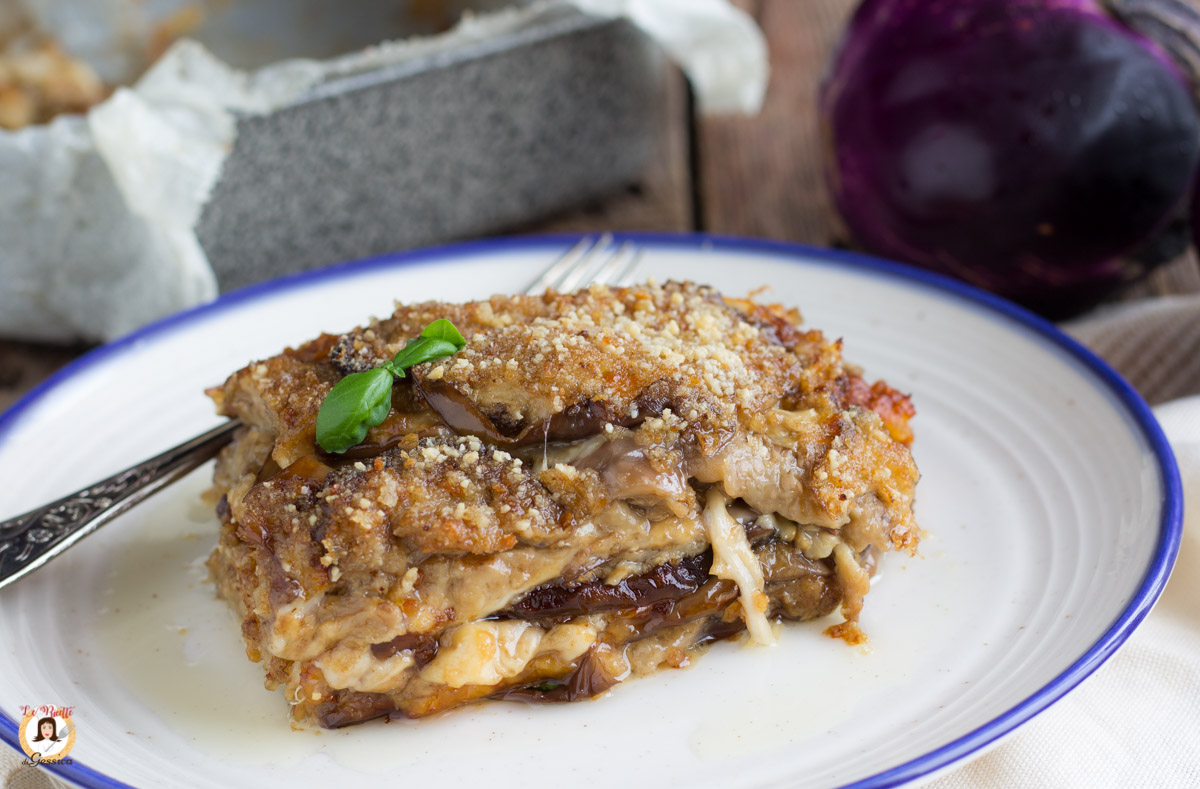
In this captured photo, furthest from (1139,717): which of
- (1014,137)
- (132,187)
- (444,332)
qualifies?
(132,187)

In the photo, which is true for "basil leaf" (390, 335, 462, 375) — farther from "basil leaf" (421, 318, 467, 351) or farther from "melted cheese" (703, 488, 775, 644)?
"melted cheese" (703, 488, 775, 644)

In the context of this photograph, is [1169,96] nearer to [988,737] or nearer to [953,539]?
[953,539]

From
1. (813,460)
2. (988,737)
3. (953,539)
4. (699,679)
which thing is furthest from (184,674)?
(953,539)

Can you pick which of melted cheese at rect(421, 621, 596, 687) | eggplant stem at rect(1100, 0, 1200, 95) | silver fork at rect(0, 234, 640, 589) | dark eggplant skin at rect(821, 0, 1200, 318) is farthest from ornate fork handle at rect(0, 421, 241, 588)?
eggplant stem at rect(1100, 0, 1200, 95)

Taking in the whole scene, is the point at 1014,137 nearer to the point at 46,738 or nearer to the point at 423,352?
the point at 423,352
